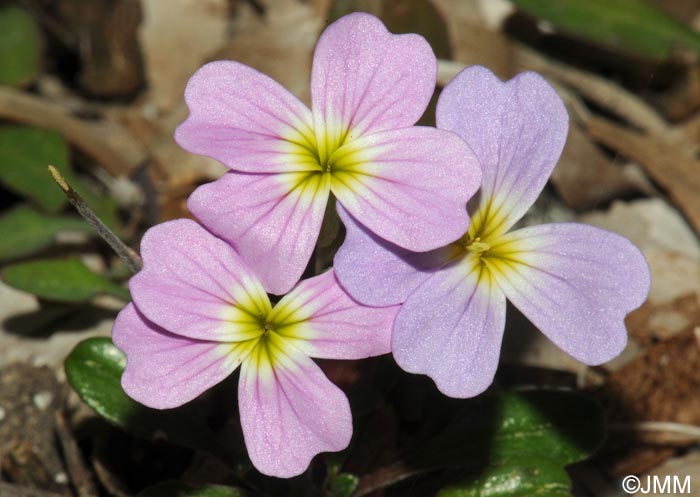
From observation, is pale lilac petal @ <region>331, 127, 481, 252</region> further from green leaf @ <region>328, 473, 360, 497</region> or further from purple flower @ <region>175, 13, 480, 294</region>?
green leaf @ <region>328, 473, 360, 497</region>

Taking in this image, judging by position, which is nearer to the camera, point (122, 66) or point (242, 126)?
point (242, 126)

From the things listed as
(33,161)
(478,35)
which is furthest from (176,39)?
(478,35)

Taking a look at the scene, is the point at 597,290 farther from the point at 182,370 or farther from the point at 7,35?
the point at 7,35

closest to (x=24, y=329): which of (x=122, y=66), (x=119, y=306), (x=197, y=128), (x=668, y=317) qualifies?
(x=119, y=306)

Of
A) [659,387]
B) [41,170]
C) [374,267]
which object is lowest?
[659,387]

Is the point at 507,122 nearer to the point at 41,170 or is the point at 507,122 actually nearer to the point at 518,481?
the point at 518,481

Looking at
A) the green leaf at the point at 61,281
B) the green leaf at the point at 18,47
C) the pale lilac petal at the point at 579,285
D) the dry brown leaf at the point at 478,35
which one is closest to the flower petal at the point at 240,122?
the pale lilac petal at the point at 579,285
